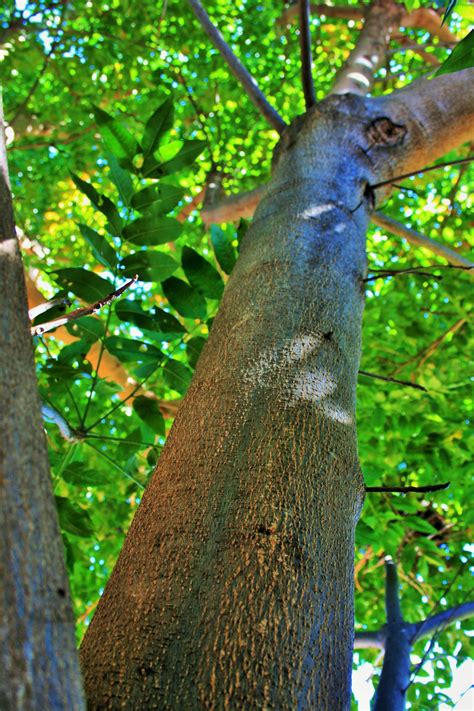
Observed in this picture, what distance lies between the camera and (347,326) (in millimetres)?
1396

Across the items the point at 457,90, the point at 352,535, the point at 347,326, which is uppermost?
the point at 457,90

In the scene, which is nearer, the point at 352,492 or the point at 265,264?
the point at 352,492

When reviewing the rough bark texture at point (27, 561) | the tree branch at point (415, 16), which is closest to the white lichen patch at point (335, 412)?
the rough bark texture at point (27, 561)

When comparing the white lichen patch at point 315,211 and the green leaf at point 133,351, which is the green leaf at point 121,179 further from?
the white lichen patch at point 315,211

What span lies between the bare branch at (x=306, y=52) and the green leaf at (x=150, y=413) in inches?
52.8

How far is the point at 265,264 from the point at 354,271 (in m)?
0.27

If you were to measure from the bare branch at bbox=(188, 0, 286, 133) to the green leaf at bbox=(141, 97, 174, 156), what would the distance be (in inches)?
25.0

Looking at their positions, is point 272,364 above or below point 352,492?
above

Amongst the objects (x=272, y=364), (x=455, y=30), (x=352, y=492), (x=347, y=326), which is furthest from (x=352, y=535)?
(x=455, y=30)

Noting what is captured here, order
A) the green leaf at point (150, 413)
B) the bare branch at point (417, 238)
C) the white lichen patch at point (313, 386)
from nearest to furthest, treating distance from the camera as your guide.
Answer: the white lichen patch at point (313, 386) < the green leaf at point (150, 413) < the bare branch at point (417, 238)

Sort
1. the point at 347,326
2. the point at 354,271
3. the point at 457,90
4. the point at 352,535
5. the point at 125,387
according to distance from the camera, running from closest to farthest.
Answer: the point at 352,535
the point at 347,326
the point at 354,271
the point at 457,90
the point at 125,387

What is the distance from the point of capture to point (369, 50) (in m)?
4.15

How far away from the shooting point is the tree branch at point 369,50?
3359 millimetres

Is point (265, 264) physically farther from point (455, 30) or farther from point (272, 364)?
point (455, 30)
